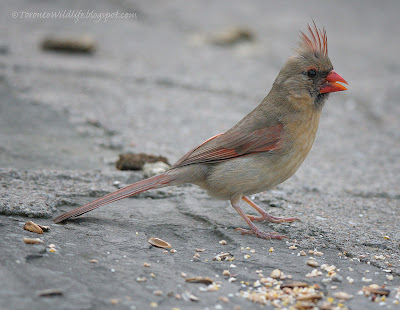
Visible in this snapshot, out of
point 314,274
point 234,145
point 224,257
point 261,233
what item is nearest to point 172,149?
point 234,145

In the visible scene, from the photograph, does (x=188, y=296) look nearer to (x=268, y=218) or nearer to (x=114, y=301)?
(x=114, y=301)

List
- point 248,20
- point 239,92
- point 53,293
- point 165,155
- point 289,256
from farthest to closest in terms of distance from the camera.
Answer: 1. point 248,20
2. point 239,92
3. point 165,155
4. point 289,256
5. point 53,293

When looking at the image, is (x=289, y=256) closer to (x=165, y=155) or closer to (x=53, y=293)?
(x=53, y=293)

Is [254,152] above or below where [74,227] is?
above

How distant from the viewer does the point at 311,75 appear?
4.07 meters

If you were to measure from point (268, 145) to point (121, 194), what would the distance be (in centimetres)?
106

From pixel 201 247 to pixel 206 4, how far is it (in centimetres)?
780

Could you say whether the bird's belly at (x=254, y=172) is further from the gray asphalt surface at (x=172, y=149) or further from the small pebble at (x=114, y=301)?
the small pebble at (x=114, y=301)

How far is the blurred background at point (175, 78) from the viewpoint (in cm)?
517

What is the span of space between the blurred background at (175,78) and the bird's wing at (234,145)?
0.99m

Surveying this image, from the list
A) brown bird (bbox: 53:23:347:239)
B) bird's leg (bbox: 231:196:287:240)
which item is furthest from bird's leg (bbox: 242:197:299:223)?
bird's leg (bbox: 231:196:287:240)

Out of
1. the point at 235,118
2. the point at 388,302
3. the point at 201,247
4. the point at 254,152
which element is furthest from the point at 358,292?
the point at 235,118

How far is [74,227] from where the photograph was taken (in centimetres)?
349

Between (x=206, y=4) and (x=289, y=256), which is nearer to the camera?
(x=289, y=256)
